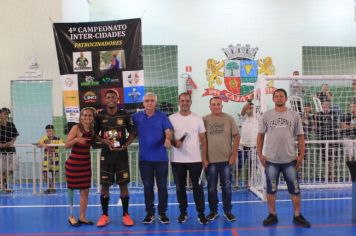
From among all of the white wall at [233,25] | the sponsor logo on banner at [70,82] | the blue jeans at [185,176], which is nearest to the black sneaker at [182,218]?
the blue jeans at [185,176]

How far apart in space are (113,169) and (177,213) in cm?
146

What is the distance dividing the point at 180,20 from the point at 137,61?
425 cm

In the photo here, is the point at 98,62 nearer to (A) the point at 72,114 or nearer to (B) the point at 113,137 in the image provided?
(A) the point at 72,114

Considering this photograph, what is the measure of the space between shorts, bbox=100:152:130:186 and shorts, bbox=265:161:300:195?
1970 mm

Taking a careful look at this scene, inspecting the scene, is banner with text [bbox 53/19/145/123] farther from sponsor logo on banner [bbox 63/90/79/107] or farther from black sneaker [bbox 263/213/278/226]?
black sneaker [bbox 263/213/278/226]

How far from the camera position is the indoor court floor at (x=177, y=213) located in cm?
506

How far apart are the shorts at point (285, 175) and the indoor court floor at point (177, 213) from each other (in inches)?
21.4

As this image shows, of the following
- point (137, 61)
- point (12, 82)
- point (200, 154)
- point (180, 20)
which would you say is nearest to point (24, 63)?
point (12, 82)

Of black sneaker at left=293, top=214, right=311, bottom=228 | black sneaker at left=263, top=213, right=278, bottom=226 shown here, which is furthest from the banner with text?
black sneaker at left=293, top=214, right=311, bottom=228

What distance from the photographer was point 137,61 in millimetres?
7219

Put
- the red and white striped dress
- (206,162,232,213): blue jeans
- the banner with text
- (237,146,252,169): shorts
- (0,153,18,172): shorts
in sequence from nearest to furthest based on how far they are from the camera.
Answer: the red and white striped dress < (206,162,232,213): blue jeans < the banner with text < (0,153,18,172): shorts < (237,146,252,169): shorts

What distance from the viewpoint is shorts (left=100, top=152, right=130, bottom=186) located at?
513cm

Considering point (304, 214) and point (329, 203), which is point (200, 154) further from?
point (329, 203)

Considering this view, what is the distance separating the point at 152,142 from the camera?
5129 mm
